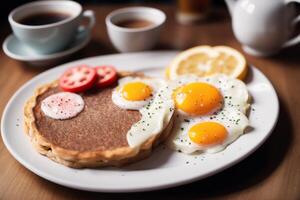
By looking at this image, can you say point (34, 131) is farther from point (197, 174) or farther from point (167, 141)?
point (197, 174)

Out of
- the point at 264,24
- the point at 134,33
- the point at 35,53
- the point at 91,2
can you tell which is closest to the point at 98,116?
the point at 134,33

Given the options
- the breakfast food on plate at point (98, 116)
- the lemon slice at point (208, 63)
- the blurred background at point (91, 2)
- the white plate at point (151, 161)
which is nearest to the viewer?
the white plate at point (151, 161)

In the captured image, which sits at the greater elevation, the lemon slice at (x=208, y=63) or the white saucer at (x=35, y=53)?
the lemon slice at (x=208, y=63)

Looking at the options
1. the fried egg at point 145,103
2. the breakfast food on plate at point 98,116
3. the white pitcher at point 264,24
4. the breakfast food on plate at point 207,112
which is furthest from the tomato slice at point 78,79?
the white pitcher at point 264,24

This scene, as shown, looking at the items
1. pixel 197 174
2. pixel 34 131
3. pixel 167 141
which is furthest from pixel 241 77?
pixel 34 131

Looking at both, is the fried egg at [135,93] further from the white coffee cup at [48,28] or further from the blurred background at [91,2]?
the blurred background at [91,2]

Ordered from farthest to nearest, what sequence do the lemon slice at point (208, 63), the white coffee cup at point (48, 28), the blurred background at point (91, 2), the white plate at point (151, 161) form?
the blurred background at point (91, 2)
the white coffee cup at point (48, 28)
the lemon slice at point (208, 63)
the white plate at point (151, 161)


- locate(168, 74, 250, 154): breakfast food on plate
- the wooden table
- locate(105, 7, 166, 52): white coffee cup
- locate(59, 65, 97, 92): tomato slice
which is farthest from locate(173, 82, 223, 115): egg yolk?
locate(105, 7, 166, 52): white coffee cup
